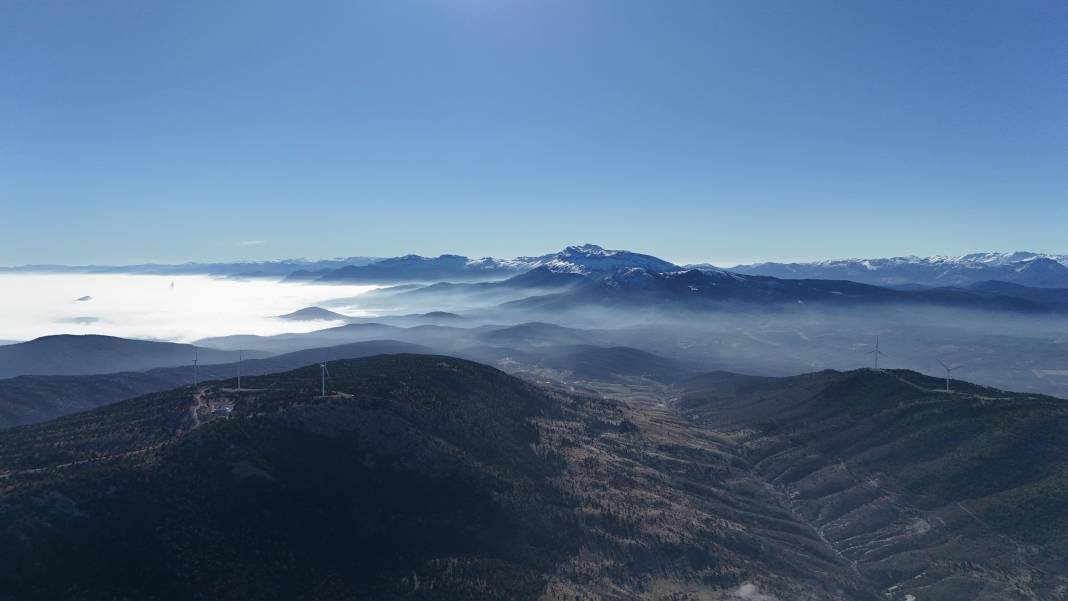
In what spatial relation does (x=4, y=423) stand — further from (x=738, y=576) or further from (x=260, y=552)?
(x=738, y=576)

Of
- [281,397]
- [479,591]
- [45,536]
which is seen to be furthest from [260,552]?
[281,397]

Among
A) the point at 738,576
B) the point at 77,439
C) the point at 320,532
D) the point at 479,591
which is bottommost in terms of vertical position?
the point at 738,576

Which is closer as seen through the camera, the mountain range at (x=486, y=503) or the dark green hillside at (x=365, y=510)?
the dark green hillside at (x=365, y=510)

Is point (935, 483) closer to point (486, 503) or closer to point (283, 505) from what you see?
point (486, 503)

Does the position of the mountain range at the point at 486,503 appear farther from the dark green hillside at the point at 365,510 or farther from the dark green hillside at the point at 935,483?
the dark green hillside at the point at 935,483

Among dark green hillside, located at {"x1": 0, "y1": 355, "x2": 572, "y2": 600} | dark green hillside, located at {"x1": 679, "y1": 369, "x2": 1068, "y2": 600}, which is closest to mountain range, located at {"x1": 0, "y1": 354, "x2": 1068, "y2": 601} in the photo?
dark green hillside, located at {"x1": 0, "y1": 355, "x2": 572, "y2": 600}

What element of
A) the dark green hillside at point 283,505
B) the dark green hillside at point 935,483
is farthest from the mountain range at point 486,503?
the dark green hillside at point 935,483

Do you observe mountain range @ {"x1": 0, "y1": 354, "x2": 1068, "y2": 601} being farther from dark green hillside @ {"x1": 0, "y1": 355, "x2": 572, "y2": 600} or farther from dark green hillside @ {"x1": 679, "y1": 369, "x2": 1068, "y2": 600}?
dark green hillside @ {"x1": 679, "y1": 369, "x2": 1068, "y2": 600}

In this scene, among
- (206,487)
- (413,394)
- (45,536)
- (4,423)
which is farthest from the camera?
(4,423)

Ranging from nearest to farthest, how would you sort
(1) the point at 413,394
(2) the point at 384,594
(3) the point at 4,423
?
(2) the point at 384,594 < (1) the point at 413,394 < (3) the point at 4,423

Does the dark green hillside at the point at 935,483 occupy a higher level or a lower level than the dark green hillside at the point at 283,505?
lower

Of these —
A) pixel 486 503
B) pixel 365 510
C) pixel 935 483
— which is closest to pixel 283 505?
pixel 365 510
